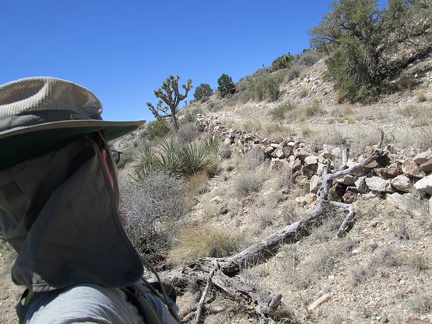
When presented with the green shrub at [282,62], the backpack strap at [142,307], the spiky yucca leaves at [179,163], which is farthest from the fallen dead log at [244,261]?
the green shrub at [282,62]

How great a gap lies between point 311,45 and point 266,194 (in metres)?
10.5

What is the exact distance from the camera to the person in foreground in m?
0.81

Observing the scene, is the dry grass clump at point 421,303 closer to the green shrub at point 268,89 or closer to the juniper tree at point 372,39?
the juniper tree at point 372,39

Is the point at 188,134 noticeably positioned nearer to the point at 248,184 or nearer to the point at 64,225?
the point at 248,184

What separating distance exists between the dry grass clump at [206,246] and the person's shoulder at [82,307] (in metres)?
3.44

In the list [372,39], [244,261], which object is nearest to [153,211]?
[244,261]

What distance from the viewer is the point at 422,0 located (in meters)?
12.7

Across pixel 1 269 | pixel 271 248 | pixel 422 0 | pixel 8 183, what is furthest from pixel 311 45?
pixel 8 183

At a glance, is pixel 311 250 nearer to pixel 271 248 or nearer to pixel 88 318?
pixel 271 248

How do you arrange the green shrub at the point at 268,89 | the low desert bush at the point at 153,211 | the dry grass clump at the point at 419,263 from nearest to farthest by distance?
the dry grass clump at the point at 419,263 < the low desert bush at the point at 153,211 < the green shrub at the point at 268,89

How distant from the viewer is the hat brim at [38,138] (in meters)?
0.81

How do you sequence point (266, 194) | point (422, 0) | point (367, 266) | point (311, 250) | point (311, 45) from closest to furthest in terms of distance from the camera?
point (367, 266)
point (311, 250)
point (266, 194)
point (422, 0)
point (311, 45)

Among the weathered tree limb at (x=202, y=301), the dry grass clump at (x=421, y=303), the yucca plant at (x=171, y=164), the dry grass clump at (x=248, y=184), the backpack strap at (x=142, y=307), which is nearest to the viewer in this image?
the backpack strap at (x=142, y=307)

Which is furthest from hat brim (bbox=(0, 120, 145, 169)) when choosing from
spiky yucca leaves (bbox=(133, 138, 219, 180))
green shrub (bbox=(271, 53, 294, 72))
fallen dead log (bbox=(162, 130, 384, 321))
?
green shrub (bbox=(271, 53, 294, 72))
